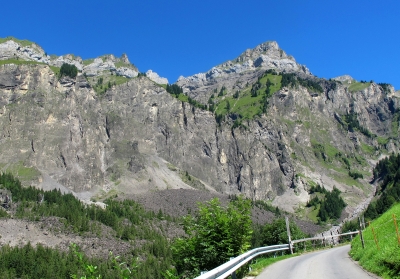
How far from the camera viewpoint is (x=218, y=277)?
12500 millimetres

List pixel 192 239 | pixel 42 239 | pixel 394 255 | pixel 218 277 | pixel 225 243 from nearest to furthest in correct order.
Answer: pixel 218 277
pixel 394 255
pixel 225 243
pixel 192 239
pixel 42 239

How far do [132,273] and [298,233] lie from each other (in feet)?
185

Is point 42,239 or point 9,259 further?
point 42,239

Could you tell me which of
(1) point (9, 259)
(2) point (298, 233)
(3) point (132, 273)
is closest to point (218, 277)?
(3) point (132, 273)

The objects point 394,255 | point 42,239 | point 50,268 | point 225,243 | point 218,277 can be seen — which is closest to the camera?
point 218,277

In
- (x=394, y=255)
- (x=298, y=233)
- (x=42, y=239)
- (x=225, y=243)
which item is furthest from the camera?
(x=42, y=239)

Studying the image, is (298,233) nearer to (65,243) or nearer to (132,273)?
(132,273)

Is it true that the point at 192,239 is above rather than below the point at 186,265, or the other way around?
above

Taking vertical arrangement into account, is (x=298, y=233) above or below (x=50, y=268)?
above

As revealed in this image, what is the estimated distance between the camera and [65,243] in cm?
18162

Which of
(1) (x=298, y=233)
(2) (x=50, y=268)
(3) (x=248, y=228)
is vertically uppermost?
(3) (x=248, y=228)

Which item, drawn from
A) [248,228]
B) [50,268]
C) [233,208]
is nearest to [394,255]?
[248,228]

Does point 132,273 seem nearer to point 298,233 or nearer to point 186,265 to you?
point 186,265

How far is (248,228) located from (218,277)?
945cm
